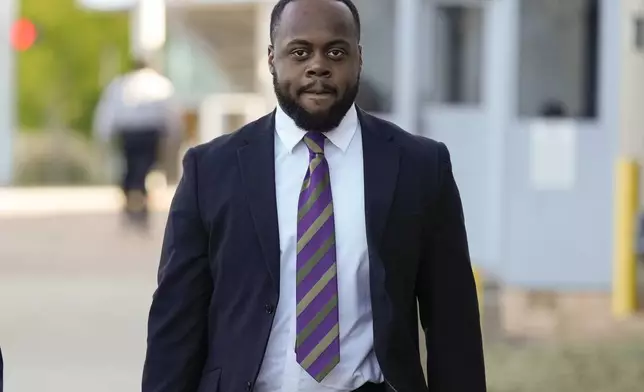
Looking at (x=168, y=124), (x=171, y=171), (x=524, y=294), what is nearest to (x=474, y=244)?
(x=524, y=294)

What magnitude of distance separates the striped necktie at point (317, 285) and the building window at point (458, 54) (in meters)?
8.57

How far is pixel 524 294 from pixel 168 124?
183 inches

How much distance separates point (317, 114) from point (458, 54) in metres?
8.86

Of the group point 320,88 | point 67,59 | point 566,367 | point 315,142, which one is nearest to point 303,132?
point 315,142

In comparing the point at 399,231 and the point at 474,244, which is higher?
the point at 399,231

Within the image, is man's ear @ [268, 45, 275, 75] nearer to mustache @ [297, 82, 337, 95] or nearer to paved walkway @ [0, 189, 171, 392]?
mustache @ [297, 82, 337, 95]

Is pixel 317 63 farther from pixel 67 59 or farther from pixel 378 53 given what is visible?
pixel 67 59

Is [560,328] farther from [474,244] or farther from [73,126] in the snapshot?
[73,126]

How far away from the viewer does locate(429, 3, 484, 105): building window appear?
11.7 m

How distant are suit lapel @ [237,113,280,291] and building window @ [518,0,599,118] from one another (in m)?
7.65

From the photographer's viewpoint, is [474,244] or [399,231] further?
[474,244]

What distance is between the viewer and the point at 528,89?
10750mm

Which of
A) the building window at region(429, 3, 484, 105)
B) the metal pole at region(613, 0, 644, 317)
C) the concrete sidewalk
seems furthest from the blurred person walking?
the metal pole at region(613, 0, 644, 317)

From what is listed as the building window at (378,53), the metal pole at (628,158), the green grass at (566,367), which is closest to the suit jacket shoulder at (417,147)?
the green grass at (566,367)
